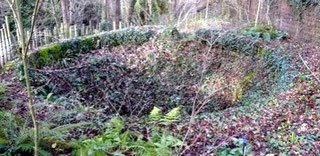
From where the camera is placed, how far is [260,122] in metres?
4.62

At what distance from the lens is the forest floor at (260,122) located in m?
3.83

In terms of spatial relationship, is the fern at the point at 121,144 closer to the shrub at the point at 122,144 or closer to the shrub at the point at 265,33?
the shrub at the point at 122,144

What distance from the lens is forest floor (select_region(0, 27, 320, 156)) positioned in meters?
3.83

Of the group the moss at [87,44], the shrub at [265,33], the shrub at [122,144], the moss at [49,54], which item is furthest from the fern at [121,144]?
the shrub at [265,33]

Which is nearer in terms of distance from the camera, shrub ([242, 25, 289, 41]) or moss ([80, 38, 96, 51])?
moss ([80, 38, 96, 51])

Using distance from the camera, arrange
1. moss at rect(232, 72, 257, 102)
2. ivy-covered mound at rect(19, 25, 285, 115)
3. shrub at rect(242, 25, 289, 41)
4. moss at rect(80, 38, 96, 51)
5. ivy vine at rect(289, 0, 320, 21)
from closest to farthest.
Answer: ivy-covered mound at rect(19, 25, 285, 115) → moss at rect(232, 72, 257, 102) → ivy vine at rect(289, 0, 320, 21) → moss at rect(80, 38, 96, 51) → shrub at rect(242, 25, 289, 41)

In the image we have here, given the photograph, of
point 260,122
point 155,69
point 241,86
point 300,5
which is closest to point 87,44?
point 155,69

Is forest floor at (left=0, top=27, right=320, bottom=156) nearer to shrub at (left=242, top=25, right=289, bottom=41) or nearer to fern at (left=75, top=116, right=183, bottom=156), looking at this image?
fern at (left=75, top=116, right=183, bottom=156)

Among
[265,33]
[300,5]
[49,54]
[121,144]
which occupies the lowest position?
[121,144]

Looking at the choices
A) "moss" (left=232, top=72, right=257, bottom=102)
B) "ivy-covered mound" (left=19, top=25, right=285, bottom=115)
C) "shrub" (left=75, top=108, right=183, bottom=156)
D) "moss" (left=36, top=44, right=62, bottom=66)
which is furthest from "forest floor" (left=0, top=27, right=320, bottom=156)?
"moss" (left=232, top=72, right=257, bottom=102)

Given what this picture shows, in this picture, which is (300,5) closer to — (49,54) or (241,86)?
(241,86)

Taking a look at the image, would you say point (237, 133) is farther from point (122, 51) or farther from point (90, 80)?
point (122, 51)

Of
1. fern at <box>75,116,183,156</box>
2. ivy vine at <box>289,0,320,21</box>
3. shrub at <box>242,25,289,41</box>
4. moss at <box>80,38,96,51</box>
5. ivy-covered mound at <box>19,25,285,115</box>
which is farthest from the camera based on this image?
shrub at <box>242,25,289,41</box>

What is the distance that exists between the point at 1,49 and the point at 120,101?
111 inches
